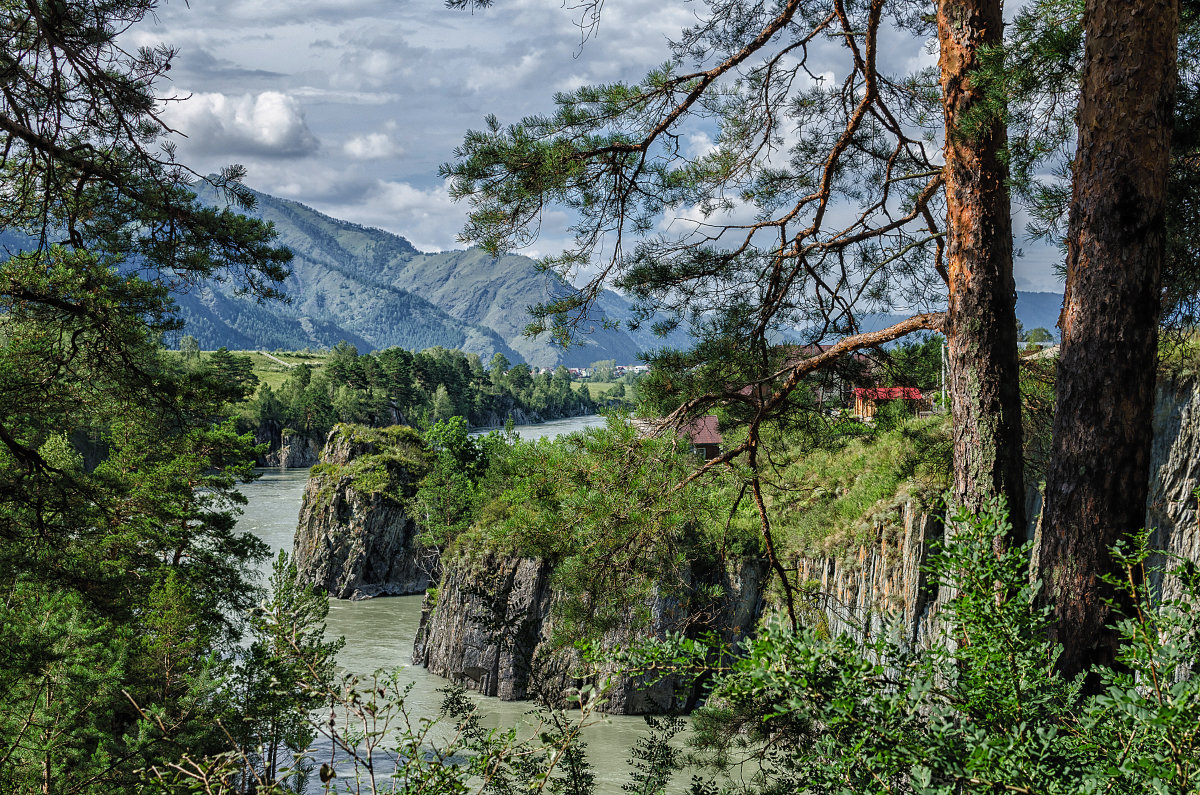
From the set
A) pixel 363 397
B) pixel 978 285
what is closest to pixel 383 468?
pixel 978 285

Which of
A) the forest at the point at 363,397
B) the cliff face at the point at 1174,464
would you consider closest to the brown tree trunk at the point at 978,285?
the cliff face at the point at 1174,464

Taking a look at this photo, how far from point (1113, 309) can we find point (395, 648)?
24.8 m

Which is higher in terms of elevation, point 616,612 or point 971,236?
point 971,236

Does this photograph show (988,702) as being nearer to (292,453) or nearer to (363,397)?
(363,397)

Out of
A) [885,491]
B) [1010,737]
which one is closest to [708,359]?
[1010,737]

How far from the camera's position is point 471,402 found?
84.0 meters

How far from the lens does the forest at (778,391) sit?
1.89m

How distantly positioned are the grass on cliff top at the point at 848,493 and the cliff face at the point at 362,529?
2113cm

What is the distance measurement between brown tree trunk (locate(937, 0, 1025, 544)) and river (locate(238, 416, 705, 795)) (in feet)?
6.73

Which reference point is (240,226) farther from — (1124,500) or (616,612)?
(1124,500)

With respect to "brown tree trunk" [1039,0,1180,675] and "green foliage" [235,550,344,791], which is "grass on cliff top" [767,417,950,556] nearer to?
"green foliage" [235,550,344,791]

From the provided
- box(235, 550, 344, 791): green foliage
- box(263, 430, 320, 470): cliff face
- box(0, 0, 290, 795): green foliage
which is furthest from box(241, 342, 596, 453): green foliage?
box(0, 0, 290, 795): green foliage

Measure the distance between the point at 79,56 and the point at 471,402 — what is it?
80.6m

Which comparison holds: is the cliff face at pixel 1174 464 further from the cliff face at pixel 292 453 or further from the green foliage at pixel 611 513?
the cliff face at pixel 292 453
